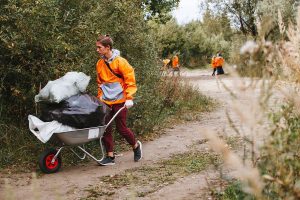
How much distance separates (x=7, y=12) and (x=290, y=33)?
4.65 meters

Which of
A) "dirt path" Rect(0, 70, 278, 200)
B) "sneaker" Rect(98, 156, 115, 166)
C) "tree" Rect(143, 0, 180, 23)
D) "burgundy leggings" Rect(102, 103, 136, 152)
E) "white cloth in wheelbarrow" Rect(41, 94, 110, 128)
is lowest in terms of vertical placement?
"dirt path" Rect(0, 70, 278, 200)

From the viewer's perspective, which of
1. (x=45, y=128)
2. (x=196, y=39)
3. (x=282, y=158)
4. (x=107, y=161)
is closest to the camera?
(x=282, y=158)

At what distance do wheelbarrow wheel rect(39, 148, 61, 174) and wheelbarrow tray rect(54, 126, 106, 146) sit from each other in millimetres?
303

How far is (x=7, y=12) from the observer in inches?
285

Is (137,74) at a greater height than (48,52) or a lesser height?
lesser

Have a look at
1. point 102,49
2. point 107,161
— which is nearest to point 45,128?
point 107,161

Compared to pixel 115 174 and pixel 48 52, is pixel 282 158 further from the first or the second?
pixel 48 52

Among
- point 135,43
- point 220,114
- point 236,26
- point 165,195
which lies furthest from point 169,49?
point 165,195

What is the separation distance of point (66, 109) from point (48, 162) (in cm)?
84

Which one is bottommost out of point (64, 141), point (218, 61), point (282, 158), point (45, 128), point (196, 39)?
point (64, 141)

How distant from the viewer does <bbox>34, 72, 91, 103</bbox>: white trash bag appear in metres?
6.36

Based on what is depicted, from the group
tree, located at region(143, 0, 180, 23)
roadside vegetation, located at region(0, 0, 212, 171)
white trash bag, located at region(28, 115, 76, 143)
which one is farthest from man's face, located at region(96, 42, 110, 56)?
tree, located at region(143, 0, 180, 23)

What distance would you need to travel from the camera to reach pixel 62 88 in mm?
6445

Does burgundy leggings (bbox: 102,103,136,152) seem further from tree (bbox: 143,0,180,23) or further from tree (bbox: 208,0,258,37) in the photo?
tree (bbox: 208,0,258,37)
